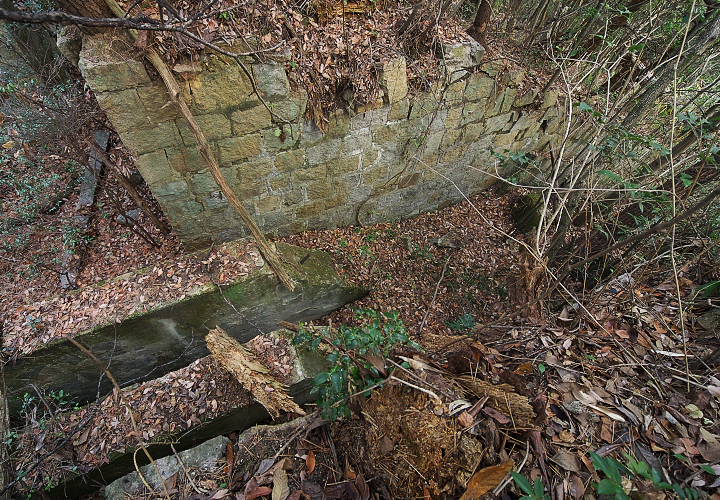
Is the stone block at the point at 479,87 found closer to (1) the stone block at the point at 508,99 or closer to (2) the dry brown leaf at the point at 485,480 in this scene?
(1) the stone block at the point at 508,99

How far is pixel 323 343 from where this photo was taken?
2.44 metres

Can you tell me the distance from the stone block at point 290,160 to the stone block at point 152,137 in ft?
2.87

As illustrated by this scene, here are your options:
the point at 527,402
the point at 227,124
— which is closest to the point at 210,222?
the point at 227,124

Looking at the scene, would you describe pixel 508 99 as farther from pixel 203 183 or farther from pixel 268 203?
pixel 203 183

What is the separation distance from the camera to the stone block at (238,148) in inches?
122

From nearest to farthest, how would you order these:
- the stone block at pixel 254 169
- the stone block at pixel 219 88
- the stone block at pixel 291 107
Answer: the stone block at pixel 219 88 → the stone block at pixel 291 107 → the stone block at pixel 254 169

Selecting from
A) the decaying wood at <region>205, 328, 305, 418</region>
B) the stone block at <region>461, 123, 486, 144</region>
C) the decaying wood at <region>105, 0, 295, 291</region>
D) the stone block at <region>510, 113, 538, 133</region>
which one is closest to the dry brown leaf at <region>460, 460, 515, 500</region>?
the decaying wood at <region>205, 328, 305, 418</region>

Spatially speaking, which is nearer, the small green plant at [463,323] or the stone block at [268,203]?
the stone block at [268,203]

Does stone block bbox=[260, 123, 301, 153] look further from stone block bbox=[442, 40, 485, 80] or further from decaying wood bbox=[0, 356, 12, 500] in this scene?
decaying wood bbox=[0, 356, 12, 500]

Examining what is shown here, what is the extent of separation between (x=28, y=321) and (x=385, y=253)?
11.3 ft

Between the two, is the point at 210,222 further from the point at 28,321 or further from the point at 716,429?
the point at 716,429

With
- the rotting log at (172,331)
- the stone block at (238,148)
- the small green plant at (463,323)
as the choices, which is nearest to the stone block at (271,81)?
the stone block at (238,148)

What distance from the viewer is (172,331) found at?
10.3 ft

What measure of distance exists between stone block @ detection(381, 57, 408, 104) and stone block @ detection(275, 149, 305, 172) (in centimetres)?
101
